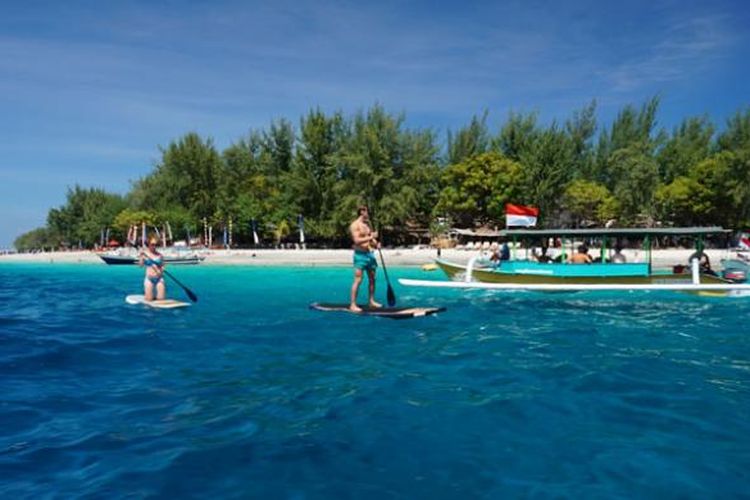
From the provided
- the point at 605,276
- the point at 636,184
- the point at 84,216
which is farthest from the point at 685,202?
the point at 84,216

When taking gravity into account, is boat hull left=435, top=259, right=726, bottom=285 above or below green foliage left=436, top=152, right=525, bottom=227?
below

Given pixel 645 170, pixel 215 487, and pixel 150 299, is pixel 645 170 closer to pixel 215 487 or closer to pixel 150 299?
pixel 150 299

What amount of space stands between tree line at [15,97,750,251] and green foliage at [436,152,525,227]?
4.2 inches

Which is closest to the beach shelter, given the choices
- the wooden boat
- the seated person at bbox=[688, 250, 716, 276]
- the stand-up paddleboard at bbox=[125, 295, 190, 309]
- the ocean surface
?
the wooden boat

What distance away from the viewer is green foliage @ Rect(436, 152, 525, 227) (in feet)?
157

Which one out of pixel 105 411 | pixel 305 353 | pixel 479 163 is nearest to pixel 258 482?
pixel 105 411

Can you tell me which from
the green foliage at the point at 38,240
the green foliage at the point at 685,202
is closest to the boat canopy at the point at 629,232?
the green foliage at the point at 685,202

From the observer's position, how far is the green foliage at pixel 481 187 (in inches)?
1879

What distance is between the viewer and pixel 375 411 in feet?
18.5

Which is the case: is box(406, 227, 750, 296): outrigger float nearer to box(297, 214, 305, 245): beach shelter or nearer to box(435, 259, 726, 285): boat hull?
box(435, 259, 726, 285): boat hull

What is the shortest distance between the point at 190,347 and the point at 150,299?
253 inches

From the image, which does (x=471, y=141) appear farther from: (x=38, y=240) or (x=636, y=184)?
(x=38, y=240)

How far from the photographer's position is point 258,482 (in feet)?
13.2

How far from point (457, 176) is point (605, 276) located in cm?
3363
